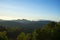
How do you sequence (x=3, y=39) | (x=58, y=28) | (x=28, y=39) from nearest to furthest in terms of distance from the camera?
(x=3, y=39) → (x=58, y=28) → (x=28, y=39)

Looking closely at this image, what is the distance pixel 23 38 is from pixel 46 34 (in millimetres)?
10284

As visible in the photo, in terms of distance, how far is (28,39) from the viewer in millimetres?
35281

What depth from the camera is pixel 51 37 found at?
27344 millimetres

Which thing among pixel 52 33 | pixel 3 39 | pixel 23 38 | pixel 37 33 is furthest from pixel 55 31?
pixel 23 38

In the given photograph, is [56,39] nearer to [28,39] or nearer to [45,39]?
[45,39]

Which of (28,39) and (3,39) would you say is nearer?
(3,39)

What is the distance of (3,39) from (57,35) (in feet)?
25.4

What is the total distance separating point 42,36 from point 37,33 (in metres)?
1.24

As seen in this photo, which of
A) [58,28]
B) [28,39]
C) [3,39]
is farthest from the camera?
[28,39]

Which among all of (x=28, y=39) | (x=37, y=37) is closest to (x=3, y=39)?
(x=37, y=37)

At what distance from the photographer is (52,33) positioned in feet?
91.0

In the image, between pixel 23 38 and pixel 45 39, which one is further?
pixel 23 38

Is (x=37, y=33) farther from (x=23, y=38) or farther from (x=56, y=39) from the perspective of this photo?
(x=23, y=38)

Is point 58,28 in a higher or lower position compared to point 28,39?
higher
